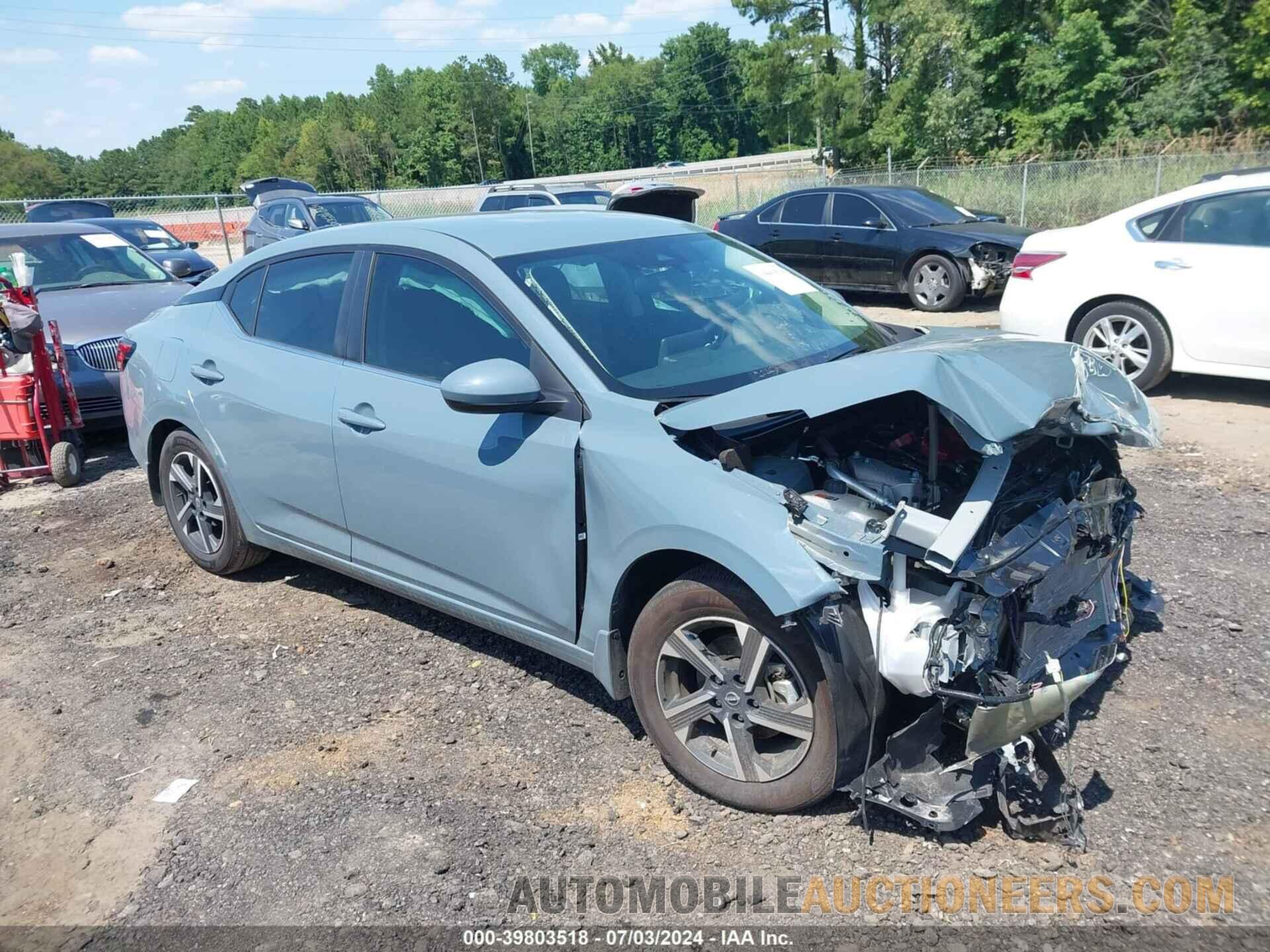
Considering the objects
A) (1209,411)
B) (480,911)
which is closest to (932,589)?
(480,911)

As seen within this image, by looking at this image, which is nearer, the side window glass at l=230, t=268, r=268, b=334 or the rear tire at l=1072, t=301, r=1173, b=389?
the side window glass at l=230, t=268, r=268, b=334

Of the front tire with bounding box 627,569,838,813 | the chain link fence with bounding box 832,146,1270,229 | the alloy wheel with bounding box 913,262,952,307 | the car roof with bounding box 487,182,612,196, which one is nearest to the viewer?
the front tire with bounding box 627,569,838,813

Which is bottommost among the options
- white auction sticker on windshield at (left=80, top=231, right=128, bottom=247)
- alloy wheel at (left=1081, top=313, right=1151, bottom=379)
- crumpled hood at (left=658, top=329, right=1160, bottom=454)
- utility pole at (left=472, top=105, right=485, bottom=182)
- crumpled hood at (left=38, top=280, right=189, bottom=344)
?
alloy wheel at (left=1081, top=313, right=1151, bottom=379)

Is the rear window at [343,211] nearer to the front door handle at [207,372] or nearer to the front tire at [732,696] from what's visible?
the front door handle at [207,372]

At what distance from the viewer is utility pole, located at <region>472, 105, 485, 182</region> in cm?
9050

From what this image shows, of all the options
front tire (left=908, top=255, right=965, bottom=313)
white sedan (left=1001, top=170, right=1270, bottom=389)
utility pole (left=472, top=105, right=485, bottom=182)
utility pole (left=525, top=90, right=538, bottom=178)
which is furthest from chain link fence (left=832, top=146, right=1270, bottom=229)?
utility pole (left=525, top=90, right=538, bottom=178)

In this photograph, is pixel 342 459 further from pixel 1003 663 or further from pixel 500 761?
pixel 1003 663

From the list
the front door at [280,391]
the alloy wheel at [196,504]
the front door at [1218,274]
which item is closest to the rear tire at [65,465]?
the alloy wheel at [196,504]

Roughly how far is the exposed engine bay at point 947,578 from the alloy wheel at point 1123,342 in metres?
4.99

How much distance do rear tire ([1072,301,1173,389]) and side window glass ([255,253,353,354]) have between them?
5.67 meters

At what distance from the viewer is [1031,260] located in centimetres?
815

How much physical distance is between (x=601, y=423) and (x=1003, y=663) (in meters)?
1.47

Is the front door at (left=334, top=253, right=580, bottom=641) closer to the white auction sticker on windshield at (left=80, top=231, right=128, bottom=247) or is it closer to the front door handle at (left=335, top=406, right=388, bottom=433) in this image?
the front door handle at (left=335, top=406, right=388, bottom=433)

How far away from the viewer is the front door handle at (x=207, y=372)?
185 inches
